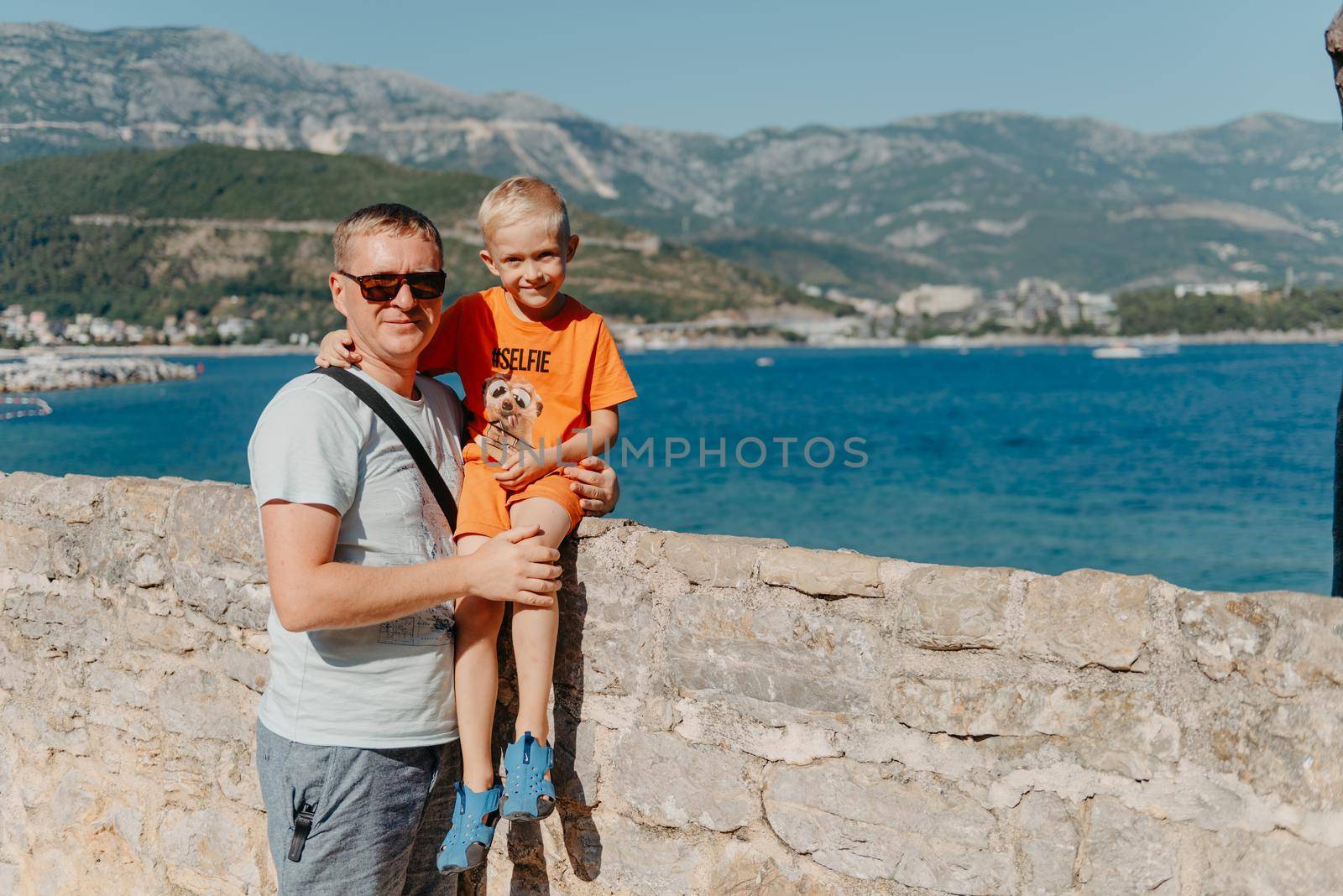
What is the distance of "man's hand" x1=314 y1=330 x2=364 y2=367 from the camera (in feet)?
7.09

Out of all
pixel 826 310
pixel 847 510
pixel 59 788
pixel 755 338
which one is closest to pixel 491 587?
pixel 59 788

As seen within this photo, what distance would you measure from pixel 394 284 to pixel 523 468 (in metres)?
0.49

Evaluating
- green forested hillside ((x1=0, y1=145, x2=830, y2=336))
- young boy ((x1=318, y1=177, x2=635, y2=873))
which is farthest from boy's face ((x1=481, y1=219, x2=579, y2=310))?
green forested hillside ((x1=0, y1=145, x2=830, y2=336))

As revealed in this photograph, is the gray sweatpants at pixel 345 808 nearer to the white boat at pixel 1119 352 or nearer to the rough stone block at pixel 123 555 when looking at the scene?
the rough stone block at pixel 123 555

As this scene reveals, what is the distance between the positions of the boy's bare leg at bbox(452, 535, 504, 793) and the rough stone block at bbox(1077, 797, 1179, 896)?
4.09 feet

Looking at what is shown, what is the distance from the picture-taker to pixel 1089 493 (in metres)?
41.8

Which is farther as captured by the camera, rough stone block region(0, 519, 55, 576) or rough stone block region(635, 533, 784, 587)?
rough stone block region(0, 519, 55, 576)

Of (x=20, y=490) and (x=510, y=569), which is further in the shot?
(x=20, y=490)

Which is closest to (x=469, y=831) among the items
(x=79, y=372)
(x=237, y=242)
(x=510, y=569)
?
(x=510, y=569)

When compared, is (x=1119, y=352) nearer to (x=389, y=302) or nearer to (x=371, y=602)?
(x=389, y=302)

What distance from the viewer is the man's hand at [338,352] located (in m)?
2.16

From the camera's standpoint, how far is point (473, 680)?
2193mm

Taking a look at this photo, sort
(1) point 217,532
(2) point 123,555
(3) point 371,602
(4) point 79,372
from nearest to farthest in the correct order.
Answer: (3) point 371,602 → (1) point 217,532 → (2) point 123,555 → (4) point 79,372

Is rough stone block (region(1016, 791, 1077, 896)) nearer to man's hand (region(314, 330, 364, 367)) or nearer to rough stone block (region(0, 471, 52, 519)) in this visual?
man's hand (region(314, 330, 364, 367))
